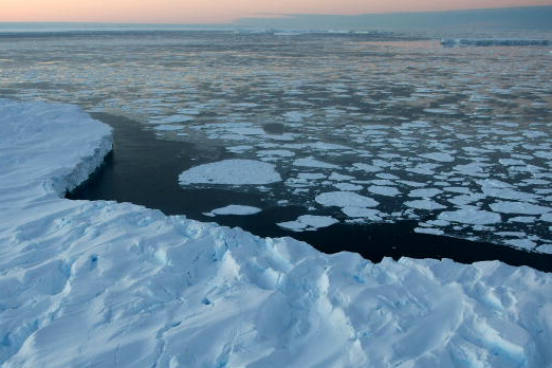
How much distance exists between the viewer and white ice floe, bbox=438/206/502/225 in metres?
4.50

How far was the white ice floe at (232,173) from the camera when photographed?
5.60m

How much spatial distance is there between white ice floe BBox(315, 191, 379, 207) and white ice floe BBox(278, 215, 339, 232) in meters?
0.34

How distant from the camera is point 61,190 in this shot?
508cm

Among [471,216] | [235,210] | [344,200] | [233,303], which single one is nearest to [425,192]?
[471,216]

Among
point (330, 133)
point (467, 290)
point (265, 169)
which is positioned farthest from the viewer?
point (330, 133)

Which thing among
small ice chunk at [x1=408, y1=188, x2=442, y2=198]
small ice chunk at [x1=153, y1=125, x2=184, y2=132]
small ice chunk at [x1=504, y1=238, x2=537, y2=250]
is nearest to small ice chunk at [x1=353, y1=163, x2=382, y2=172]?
small ice chunk at [x1=408, y1=188, x2=442, y2=198]

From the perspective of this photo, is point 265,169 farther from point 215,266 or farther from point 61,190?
point 215,266

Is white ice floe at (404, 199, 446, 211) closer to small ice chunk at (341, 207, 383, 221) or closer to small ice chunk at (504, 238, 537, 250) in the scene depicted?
small ice chunk at (341, 207, 383, 221)

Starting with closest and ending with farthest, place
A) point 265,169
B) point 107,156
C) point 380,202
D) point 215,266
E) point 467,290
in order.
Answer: point 467,290, point 215,266, point 380,202, point 265,169, point 107,156

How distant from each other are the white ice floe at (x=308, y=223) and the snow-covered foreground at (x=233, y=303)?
866 millimetres

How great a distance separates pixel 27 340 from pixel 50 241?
1217mm

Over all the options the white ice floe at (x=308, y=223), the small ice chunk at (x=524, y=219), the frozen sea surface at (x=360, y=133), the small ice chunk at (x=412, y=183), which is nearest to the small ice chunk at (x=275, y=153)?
the frozen sea surface at (x=360, y=133)

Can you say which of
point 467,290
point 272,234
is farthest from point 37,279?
point 467,290

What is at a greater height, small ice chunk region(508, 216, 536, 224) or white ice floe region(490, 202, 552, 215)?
white ice floe region(490, 202, 552, 215)
